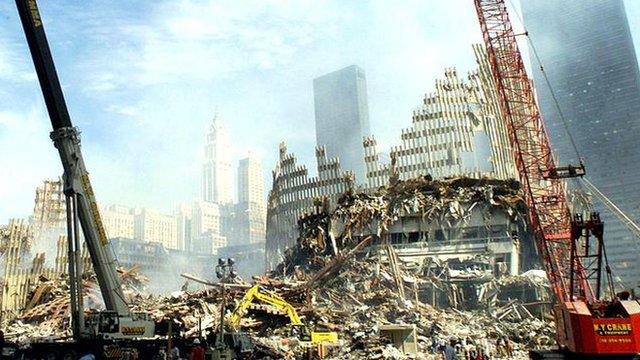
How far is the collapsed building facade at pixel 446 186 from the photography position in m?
47.6

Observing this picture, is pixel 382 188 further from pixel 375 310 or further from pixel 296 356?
pixel 296 356

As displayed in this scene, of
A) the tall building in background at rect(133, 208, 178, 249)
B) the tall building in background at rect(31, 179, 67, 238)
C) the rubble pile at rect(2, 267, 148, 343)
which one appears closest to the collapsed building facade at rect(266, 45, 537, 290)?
the rubble pile at rect(2, 267, 148, 343)

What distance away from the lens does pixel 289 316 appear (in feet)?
106

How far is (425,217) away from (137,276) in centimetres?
2904

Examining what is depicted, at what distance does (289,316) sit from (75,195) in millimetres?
15824

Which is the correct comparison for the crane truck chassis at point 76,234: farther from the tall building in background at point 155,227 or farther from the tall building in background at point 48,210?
the tall building in background at point 155,227

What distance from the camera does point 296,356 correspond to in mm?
26297

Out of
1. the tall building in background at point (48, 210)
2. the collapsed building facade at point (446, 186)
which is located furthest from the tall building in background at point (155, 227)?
the collapsed building facade at point (446, 186)

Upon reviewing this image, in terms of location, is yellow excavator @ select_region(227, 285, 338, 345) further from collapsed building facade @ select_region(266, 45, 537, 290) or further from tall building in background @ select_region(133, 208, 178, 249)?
tall building in background @ select_region(133, 208, 178, 249)

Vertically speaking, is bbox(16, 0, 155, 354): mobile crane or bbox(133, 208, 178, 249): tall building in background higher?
bbox(133, 208, 178, 249): tall building in background

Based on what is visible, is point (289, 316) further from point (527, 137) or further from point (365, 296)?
point (527, 137)

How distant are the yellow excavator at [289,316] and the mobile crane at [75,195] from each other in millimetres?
8764

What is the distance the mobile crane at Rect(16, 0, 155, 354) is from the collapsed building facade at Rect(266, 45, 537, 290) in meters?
31.9

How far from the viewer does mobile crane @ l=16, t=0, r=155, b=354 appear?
21.4 metres
